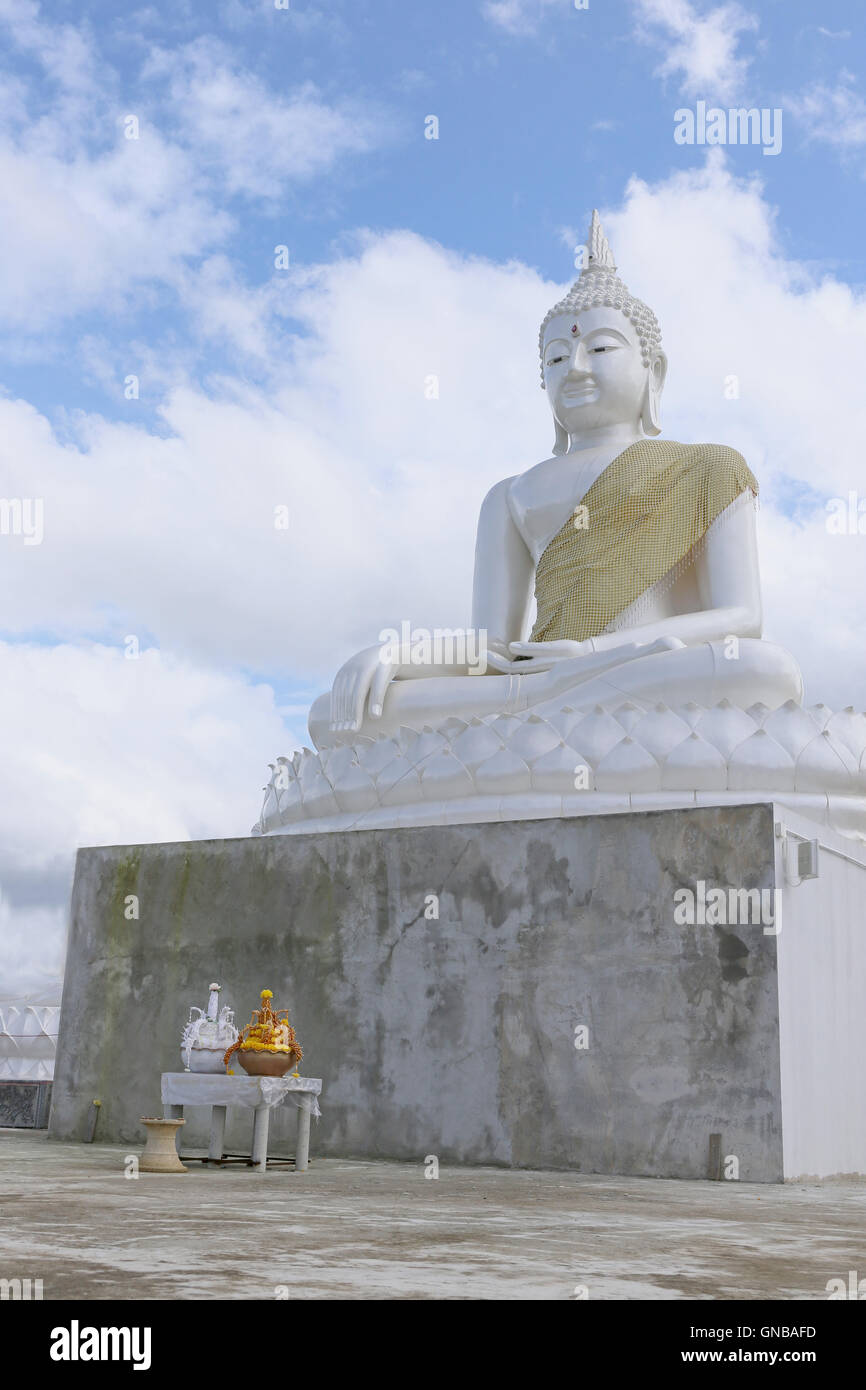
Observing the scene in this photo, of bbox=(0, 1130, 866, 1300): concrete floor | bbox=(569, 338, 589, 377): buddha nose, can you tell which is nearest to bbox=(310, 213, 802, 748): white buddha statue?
bbox=(569, 338, 589, 377): buddha nose

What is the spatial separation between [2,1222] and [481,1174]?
8.50 ft

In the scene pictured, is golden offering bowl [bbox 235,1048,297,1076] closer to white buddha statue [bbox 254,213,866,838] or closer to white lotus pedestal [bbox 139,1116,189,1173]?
white lotus pedestal [bbox 139,1116,189,1173]

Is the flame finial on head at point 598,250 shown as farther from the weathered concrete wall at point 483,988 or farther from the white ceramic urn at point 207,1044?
the white ceramic urn at point 207,1044

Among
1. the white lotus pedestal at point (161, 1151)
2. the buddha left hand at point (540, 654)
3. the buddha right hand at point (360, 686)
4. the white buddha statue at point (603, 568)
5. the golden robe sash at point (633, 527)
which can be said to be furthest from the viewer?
the golden robe sash at point (633, 527)

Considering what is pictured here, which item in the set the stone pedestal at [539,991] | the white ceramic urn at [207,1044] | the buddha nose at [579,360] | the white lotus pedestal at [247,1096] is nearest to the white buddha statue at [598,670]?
the buddha nose at [579,360]

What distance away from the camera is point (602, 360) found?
978 cm

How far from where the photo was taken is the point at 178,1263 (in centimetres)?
251

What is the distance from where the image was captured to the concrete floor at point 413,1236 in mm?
2361

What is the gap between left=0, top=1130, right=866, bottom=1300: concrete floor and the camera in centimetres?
236

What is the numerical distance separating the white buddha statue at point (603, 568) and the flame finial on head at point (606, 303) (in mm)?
14

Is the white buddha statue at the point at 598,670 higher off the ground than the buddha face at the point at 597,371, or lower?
lower

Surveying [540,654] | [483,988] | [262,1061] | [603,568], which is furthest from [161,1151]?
[603,568]

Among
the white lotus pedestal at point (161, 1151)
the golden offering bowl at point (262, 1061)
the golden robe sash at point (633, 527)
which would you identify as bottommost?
the white lotus pedestal at point (161, 1151)
